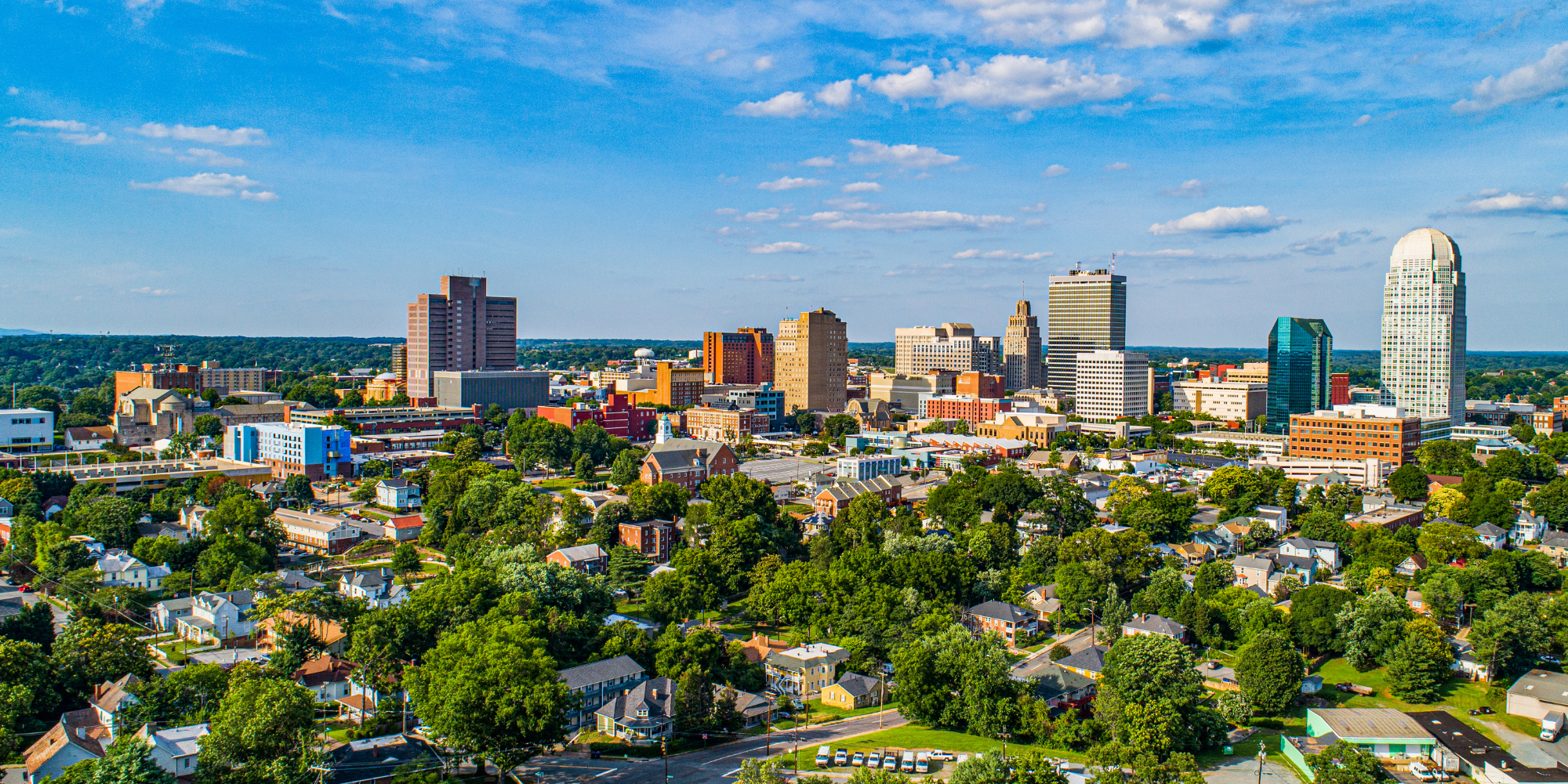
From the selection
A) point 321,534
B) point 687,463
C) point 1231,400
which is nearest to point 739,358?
point 1231,400

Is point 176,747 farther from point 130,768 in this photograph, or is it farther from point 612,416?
point 612,416

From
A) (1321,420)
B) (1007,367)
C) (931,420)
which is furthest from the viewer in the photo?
(1007,367)

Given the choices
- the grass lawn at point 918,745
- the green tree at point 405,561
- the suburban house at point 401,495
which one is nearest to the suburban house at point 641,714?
the grass lawn at point 918,745

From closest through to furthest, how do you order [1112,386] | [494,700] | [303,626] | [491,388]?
[494,700] → [303,626] → [491,388] → [1112,386]

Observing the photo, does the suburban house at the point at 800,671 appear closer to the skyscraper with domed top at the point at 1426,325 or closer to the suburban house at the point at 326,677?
the suburban house at the point at 326,677

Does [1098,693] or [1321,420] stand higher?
[1321,420]

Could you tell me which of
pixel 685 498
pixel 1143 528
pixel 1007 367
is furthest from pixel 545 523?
pixel 1007 367

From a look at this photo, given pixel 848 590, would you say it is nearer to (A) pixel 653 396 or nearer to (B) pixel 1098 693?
(B) pixel 1098 693
